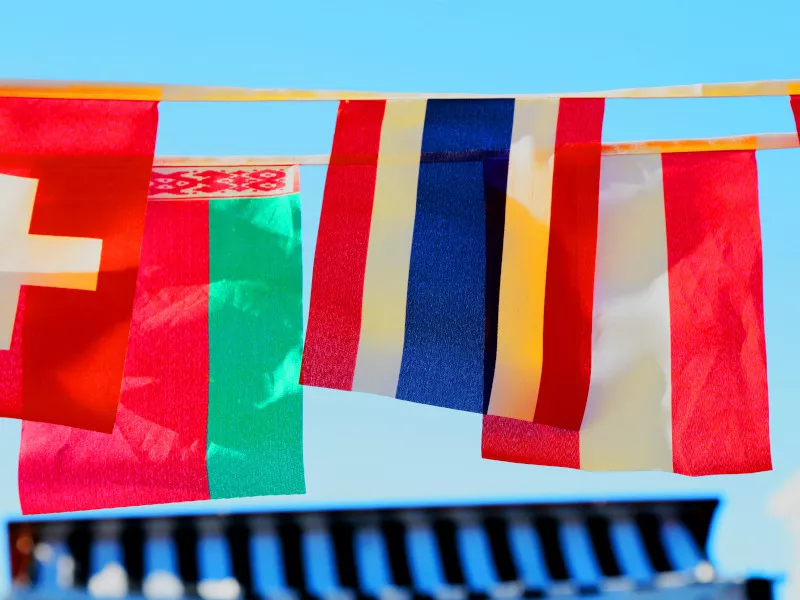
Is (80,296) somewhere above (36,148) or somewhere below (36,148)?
below

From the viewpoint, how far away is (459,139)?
133 inches

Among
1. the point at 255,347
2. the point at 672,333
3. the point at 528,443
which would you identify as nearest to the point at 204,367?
the point at 255,347

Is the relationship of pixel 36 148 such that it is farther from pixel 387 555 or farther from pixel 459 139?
pixel 387 555

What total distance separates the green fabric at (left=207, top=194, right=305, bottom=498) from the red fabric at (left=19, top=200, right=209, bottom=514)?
0.04 metres

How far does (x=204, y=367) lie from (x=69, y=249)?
0.57 m

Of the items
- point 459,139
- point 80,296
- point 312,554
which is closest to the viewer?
point 80,296

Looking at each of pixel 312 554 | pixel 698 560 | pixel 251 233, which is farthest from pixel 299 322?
pixel 698 560

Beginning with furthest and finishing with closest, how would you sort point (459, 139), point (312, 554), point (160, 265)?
point (312, 554)
point (160, 265)
point (459, 139)

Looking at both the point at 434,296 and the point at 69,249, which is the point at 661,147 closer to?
the point at 434,296

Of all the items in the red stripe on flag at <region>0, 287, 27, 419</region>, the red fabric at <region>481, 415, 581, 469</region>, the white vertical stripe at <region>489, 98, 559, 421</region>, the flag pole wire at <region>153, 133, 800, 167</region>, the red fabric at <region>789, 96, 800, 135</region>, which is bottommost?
the red fabric at <region>481, 415, 581, 469</region>

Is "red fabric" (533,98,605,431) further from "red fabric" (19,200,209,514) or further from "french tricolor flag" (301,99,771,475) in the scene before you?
"red fabric" (19,200,209,514)

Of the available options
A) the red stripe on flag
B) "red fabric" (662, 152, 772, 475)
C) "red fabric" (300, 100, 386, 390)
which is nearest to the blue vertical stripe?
"red fabric" (300, 100, 386, 390)

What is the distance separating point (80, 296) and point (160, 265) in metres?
0.46

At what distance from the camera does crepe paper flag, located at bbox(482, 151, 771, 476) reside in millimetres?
3320
